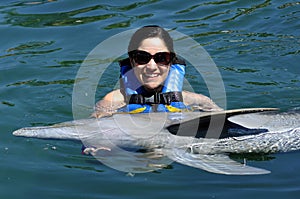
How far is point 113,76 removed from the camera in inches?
373

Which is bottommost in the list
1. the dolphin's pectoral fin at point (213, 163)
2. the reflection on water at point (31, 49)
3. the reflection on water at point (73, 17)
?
the dolphin's pectoral fin at point (213, 163)

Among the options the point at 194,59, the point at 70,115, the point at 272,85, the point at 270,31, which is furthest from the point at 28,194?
the point at 270,31

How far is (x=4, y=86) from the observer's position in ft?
29.0

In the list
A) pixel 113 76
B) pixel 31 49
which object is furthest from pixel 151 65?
pixel 31 49

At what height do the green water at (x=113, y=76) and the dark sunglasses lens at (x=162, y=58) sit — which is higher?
the dark sunglasses lens at (x=162, y=58)

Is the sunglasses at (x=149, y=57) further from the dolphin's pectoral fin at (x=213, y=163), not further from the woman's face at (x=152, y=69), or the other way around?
the dolphin's pectoral fin at (x=213, y=163)

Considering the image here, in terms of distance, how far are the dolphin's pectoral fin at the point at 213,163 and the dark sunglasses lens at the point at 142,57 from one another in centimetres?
124

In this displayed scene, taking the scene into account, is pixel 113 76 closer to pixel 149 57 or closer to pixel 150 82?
pixel 150 82

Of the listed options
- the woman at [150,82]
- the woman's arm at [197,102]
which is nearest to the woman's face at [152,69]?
the woman at [150,82]

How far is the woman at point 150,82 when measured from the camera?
6.98 m

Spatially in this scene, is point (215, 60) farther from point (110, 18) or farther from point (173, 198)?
point (173, 198)

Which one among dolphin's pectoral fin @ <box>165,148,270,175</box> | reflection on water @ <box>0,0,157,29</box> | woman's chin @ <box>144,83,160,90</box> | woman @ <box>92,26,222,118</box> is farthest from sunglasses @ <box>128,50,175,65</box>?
reflection on water @ <box>0,0,157,29</box>

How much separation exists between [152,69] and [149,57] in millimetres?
156

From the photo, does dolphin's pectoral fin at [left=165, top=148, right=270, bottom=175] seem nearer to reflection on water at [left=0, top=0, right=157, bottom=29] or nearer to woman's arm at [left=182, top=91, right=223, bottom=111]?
woman's arm at [left=182, top=91, right=223, bottom=111]
